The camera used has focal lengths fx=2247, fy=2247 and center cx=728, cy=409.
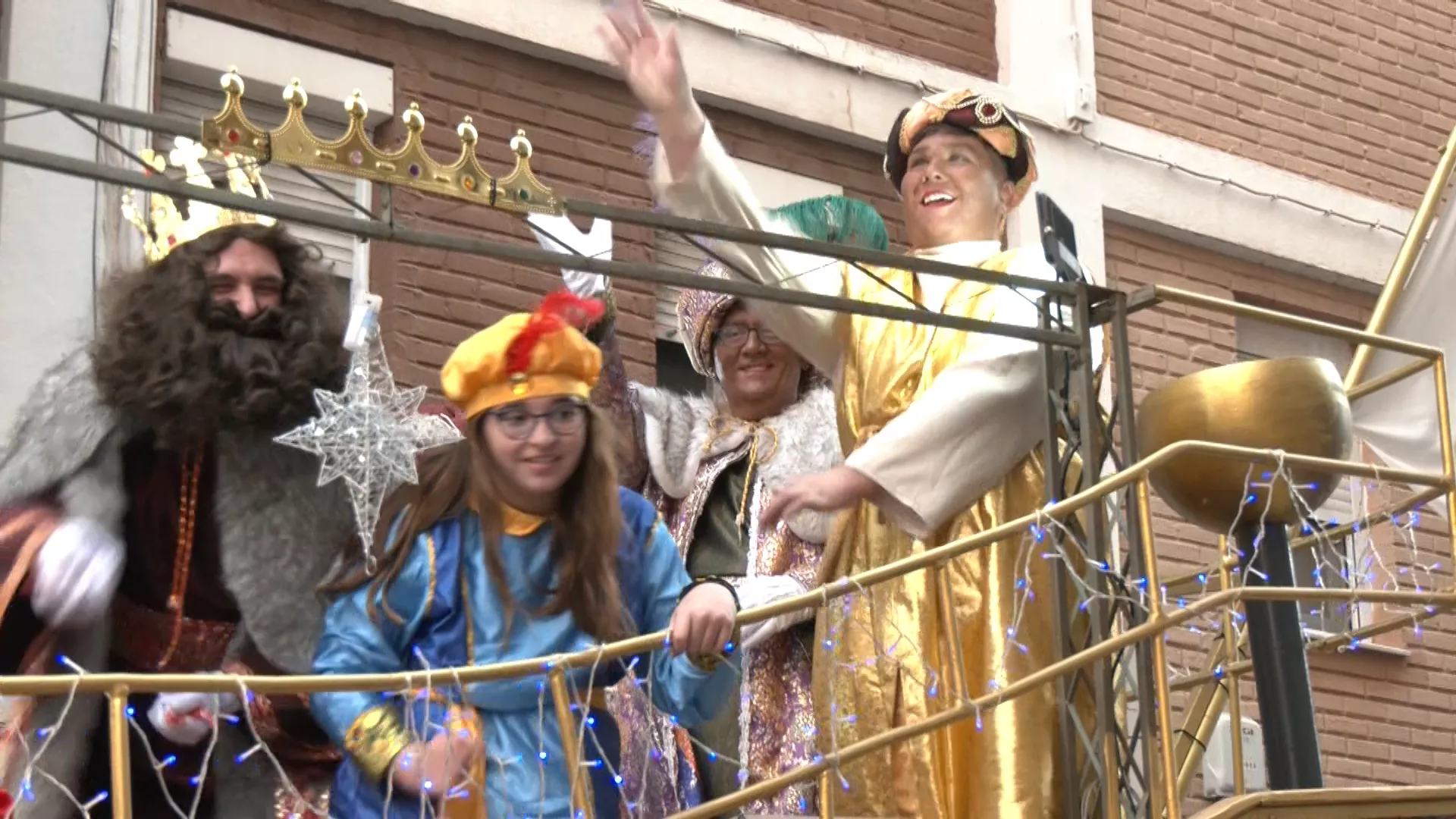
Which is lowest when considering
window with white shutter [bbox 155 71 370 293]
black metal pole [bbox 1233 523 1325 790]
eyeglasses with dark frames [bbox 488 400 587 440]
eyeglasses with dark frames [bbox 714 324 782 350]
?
black metal pole [bbox 1233 523 1325 790]

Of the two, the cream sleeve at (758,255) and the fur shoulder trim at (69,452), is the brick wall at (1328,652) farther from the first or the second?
the fur shoulder trim at (69,452)

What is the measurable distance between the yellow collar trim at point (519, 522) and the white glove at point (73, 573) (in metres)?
0.76

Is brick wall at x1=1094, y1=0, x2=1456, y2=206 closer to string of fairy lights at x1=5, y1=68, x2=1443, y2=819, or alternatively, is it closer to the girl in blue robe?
string of fairy lights at x1=5, y1=68, x2=1443, y2=819

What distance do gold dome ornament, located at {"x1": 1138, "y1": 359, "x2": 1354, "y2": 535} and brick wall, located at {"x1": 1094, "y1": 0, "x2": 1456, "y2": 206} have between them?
416 centimetres

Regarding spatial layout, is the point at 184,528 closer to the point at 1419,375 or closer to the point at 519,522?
the point at 519,522

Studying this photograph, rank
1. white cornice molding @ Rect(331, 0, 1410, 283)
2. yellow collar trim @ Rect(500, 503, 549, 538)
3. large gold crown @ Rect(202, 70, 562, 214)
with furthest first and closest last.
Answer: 1. white cornice molding @ Rect(331, 0, 1410, 283)
2. yellow collar trim @ Rect(500, 503, 549, 538)
3. large gold crown @ Rect(202, 70, 562, 214)

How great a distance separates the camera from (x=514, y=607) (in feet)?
14.5

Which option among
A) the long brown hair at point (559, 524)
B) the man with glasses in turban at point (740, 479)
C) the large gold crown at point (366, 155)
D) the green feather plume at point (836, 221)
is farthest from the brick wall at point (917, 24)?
the long brown hair at point (559, 524)

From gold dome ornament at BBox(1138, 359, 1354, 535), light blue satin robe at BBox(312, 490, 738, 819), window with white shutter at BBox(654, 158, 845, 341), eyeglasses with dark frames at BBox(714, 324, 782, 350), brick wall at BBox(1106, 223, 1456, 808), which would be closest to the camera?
light blue satin robe at BBox(312, 490, 738, 819)

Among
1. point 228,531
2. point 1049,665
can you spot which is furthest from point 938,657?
point 228,531

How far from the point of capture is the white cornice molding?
7.66 meters

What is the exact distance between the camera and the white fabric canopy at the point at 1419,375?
6.31m

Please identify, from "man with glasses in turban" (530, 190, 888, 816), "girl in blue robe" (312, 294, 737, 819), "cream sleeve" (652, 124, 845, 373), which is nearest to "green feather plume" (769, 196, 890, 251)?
"man with glasses in turban" (530, 190, 888, 816)

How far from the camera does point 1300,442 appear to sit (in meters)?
5.26
